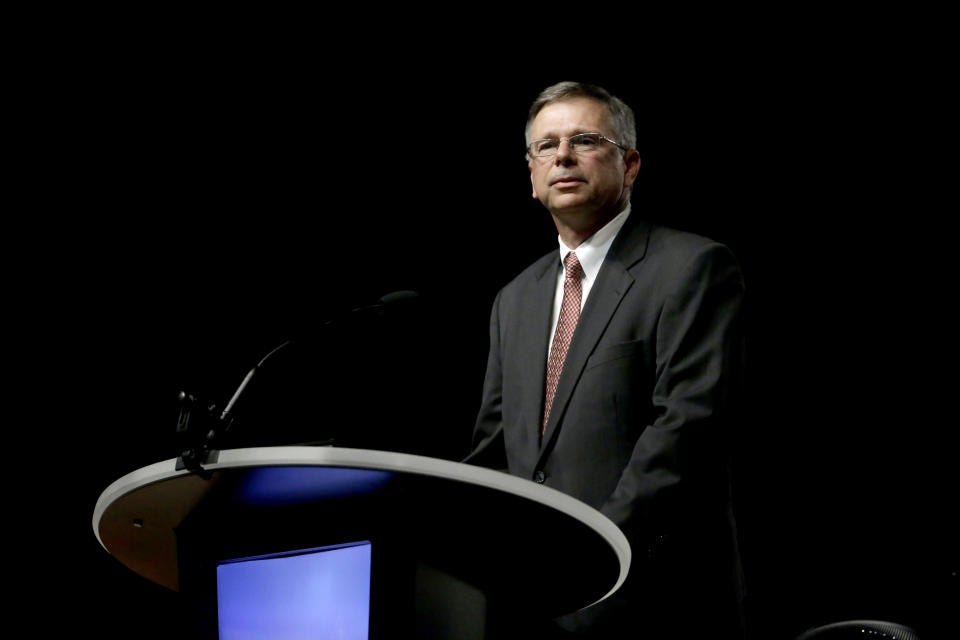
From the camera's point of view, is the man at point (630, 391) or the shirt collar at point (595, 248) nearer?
the man at point (630, 391)

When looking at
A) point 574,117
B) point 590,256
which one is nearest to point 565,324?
point 590,256

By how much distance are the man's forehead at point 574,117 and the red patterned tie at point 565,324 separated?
294mm

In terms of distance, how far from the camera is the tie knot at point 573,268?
6.44 feet

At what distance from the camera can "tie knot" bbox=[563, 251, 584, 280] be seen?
6.44ft

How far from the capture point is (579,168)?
6.52 feet

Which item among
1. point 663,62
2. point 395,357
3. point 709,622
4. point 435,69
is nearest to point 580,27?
point 663,62

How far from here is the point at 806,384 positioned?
8.23ft

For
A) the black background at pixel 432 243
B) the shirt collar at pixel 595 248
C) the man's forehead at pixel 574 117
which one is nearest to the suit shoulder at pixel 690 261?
the shirt collar at pixel 595 248

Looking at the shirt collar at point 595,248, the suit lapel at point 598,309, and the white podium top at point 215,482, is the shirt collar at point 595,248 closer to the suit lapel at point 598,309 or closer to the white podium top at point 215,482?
the suit lapel at point 598,309

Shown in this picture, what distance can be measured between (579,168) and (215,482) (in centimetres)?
128

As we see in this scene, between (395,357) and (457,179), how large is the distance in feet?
2.10

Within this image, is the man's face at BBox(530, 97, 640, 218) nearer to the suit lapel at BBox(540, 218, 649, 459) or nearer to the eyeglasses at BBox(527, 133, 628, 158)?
the eyeglasses at BBox(527, 133, 628, 158)

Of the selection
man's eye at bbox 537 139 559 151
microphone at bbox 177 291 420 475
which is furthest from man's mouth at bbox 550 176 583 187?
microphone at bbox 177 291 420 475

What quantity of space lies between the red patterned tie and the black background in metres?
0.80
